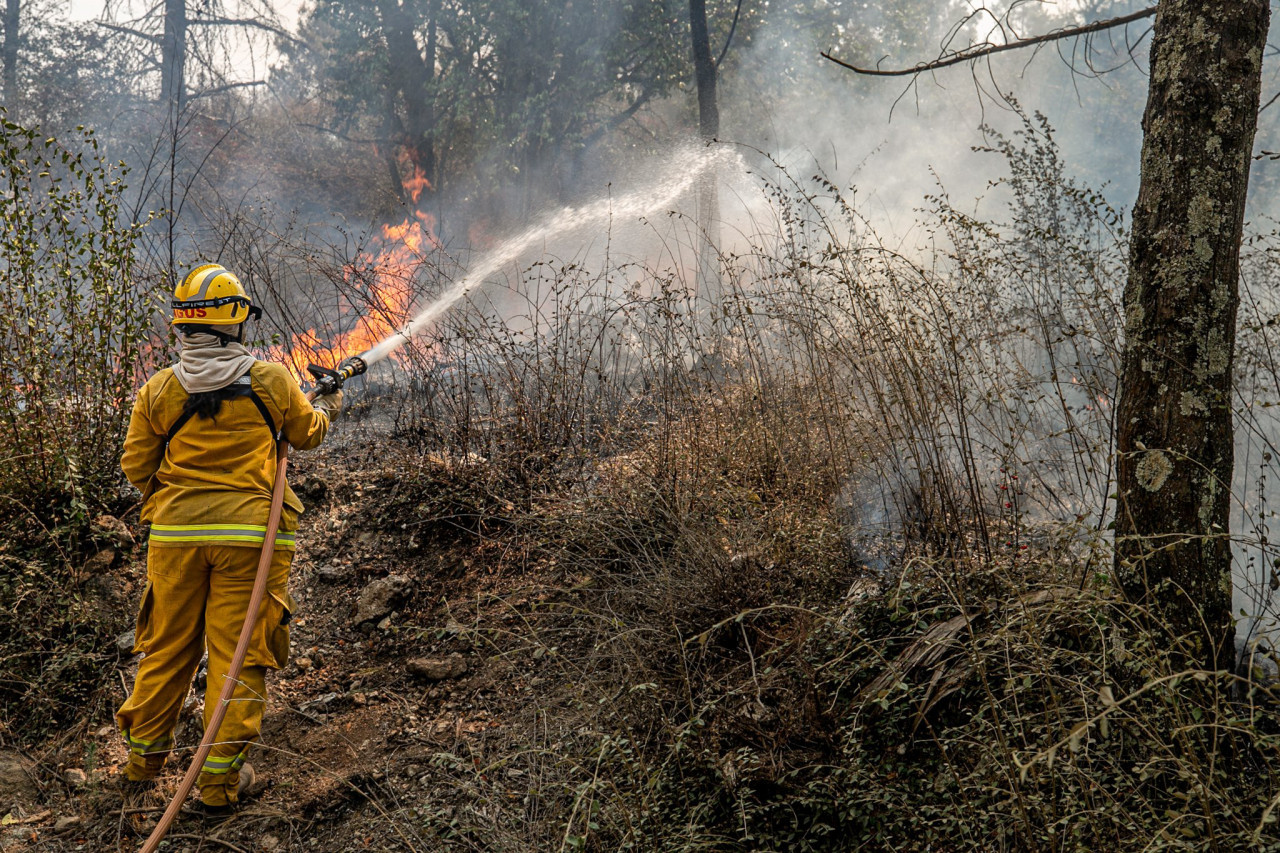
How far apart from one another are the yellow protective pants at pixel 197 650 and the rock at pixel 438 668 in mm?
860

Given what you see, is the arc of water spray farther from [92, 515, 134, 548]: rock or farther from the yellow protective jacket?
the yellow protective jacket

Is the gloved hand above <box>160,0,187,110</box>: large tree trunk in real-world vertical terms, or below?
below

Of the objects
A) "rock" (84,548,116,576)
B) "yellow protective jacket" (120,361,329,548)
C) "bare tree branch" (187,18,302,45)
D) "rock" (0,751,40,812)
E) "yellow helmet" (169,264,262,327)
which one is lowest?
"rock" (0,751,40,812)

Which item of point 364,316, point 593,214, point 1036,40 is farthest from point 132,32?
point 1036,40

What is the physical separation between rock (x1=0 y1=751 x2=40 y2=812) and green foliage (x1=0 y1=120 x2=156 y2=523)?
4.21ft

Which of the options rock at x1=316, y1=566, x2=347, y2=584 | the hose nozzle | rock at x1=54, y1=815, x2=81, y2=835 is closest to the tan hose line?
the hose nozzle

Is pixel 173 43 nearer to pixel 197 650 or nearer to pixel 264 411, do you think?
pixel 264 411

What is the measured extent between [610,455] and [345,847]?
9.49ft

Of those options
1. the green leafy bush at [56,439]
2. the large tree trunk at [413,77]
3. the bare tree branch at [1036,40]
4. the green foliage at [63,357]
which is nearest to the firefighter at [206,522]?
the green leafy bush at [56,439]

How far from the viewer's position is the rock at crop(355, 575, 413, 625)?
456 centimetres

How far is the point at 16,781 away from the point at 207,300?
2.17 meters

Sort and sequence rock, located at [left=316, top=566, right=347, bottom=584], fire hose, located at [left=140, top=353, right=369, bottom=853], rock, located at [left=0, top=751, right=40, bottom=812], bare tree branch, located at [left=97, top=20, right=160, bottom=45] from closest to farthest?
fire hose, located at [left=140, top=353, right=369, bottom=853] → rock, located at [left=0, top=751, right=40, bottom=812] → rock, located at [left=316, top=566, right=347, bottom=584] → bare tree branch, located at [left=97, top=20, right=160, bottom=45]

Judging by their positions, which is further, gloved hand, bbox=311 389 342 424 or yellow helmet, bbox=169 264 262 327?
gloved hand, bbox=311 389 342 424

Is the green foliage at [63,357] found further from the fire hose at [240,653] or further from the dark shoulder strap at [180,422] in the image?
the fire hose at [240,653]
